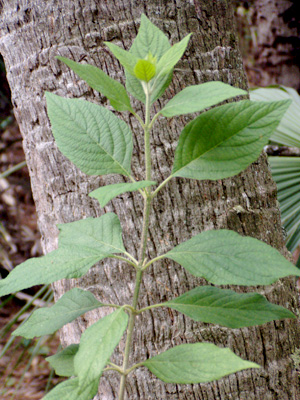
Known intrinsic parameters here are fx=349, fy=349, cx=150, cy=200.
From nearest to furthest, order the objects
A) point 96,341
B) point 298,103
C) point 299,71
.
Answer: point 96,341, point 298,103, point 299,71

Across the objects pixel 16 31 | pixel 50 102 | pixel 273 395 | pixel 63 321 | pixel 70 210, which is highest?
pixel 16 31

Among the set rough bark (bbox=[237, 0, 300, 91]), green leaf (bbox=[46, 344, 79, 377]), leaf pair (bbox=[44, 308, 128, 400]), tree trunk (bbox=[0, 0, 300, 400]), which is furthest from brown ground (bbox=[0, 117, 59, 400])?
leaf pair (bbox=[44, 308, 128, 400])

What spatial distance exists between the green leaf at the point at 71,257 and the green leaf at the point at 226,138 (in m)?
0.14

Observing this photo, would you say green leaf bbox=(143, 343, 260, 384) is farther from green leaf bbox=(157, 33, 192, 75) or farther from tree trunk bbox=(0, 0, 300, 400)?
green leaf bbox=(157, 33, 192, 75)

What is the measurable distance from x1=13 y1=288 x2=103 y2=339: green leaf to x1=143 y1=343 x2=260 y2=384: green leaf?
0.12 metres

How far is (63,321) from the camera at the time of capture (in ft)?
1.63

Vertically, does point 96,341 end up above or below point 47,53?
below

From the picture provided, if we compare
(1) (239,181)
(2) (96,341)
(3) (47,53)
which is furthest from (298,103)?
(2) (96,341)

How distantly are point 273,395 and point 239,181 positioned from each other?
389 mm

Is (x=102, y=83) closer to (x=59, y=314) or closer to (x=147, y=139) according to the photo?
(x=147, y=139)

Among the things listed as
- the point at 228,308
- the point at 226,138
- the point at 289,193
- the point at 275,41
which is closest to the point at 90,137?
the point at 226,138

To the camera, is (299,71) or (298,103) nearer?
(298,103)

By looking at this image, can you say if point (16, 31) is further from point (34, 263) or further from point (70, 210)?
point (34, 263)

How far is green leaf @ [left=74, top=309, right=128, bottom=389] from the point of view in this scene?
1.16 feet
